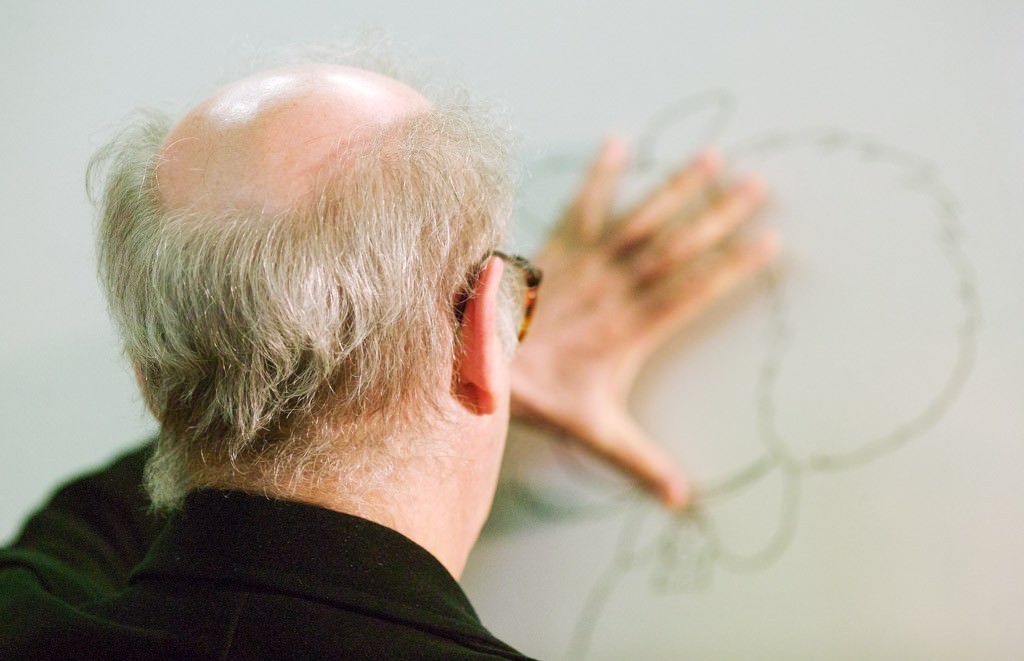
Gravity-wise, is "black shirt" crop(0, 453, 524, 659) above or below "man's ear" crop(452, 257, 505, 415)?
below

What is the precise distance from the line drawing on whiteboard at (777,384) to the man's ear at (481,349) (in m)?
0.34

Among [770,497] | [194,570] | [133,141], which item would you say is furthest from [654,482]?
[133,141]

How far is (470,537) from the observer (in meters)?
0.71

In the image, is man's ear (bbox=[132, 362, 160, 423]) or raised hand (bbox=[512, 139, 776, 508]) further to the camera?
raised hand (bbox=[512, 139, 776, 508])

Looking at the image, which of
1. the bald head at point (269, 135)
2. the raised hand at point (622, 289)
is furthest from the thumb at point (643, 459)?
the bald head at point (269, 135)

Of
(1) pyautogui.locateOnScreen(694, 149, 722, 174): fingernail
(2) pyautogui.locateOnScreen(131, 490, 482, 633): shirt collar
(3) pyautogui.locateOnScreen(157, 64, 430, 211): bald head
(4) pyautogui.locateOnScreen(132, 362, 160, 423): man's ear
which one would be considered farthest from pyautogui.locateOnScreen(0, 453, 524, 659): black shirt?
(1) pyautogui.locateOnScreen(694, 149, 722, 174): fingernail

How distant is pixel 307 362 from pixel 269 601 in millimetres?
170

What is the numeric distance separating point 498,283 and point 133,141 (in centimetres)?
33

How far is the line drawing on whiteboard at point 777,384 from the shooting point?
2.72 ft

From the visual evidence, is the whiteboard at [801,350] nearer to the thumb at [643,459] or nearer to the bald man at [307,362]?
the thumb at [643,459]

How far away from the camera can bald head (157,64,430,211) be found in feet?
1.83

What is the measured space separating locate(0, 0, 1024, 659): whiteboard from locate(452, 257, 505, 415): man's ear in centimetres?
32

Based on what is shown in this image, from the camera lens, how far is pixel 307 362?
1.90 ft

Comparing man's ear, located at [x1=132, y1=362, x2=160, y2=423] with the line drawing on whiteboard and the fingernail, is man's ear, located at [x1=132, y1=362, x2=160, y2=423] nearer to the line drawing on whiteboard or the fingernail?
the line drawing on whiteboard
